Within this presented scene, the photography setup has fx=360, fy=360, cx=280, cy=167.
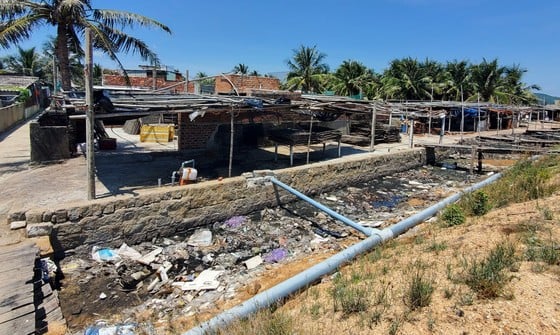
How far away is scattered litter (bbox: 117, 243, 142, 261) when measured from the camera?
6853mm

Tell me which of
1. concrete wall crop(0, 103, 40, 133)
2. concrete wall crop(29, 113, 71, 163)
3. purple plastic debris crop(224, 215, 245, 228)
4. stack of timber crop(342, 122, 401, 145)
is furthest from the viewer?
concrete wall crop(0, 103, 40, 133)

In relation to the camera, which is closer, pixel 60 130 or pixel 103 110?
pixel 103 110

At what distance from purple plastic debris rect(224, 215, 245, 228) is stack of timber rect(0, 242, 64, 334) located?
4096 millimetres

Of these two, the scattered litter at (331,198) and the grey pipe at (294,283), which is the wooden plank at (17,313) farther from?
the scattered litter at (331,198)

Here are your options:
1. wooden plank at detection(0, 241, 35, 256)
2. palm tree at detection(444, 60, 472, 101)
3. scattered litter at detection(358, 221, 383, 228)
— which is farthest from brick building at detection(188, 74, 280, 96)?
palm tree at detection(444, 60, 472, 101)

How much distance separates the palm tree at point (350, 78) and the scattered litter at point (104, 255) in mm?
32513

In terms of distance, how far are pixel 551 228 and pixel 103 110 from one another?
839 centimetres

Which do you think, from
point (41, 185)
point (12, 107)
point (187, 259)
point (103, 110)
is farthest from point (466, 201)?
point (12, 107)

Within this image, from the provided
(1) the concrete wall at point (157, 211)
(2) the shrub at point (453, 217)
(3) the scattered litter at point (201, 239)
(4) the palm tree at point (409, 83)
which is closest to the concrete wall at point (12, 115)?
(1) the concrete wall at point (157, 211)

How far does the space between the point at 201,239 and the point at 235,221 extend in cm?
126

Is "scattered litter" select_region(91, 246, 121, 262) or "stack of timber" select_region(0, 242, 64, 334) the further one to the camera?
"scattered litter" select_region(91, 246, 121, 262)

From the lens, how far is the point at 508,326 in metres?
3.31

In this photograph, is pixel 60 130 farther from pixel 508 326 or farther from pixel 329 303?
pixel 508 326

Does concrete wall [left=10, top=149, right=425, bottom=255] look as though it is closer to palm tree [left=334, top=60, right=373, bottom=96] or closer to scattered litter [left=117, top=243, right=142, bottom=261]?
scattered litter [left=117, top=243, right=142, bottom=261]
